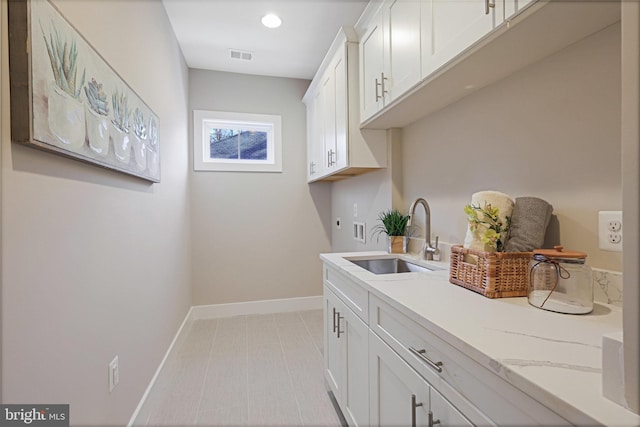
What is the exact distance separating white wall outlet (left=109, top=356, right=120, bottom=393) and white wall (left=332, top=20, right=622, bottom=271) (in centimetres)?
177

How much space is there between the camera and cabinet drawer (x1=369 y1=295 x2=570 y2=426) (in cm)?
56

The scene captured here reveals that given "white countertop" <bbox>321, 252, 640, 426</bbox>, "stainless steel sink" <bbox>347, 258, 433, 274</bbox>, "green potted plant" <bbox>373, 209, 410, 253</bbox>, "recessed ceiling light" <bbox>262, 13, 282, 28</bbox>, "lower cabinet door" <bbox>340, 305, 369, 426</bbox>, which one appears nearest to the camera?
"white countertop" <bbox>321, 252, 640, 426</bbox>

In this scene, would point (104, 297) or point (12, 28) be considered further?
point (104, 297)

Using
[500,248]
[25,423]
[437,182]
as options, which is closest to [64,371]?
[25,423]

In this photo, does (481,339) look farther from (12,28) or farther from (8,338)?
(12,28)

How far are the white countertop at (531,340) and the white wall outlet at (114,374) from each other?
1.21 meters

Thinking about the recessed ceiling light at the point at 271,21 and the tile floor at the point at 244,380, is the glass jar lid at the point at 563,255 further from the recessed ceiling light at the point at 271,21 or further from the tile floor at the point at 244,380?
the recessed ceiling light at the point at 271,21

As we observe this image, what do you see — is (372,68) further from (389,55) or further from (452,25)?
(452,25)

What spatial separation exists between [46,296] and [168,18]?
2.35 meters

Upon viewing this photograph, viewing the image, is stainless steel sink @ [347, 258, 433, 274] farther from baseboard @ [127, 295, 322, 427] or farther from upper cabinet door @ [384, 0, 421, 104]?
baseboard @ [127, 295, 322, 427]

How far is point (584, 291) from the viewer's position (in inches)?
33.5

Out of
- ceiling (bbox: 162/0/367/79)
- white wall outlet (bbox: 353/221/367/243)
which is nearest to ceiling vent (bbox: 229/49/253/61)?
ceiling (bbox: 162/0/367/79)

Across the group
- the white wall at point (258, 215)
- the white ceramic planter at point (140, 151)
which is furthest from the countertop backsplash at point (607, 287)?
the white wall at point (258, 215)

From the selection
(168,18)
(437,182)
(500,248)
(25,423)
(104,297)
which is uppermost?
(168,18)
